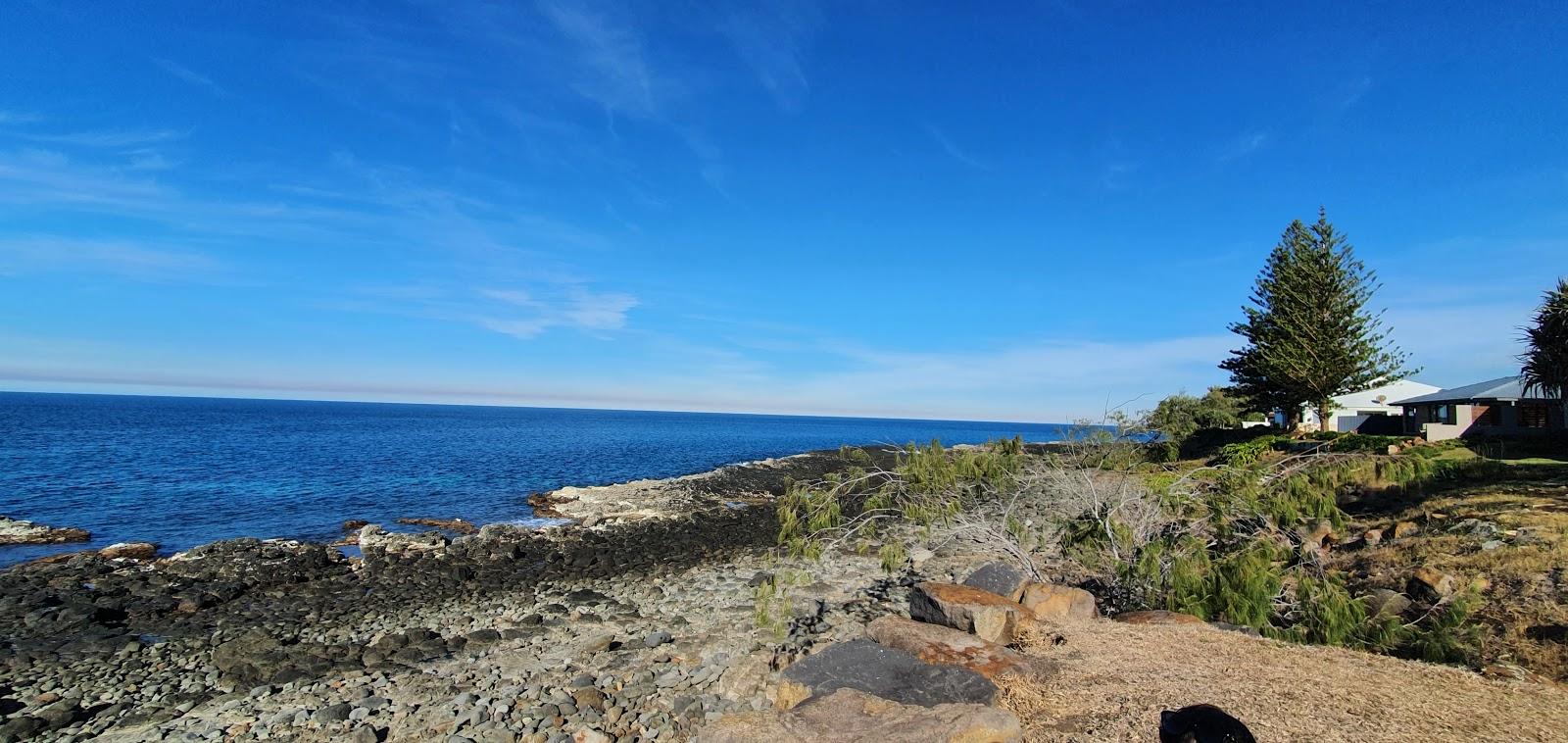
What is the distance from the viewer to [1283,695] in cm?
624

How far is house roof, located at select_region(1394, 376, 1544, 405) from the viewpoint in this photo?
29513mm

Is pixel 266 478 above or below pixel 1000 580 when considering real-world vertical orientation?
below

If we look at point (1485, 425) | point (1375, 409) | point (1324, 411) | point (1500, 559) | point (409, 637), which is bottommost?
point (409, 637)

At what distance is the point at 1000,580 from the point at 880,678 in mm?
4001

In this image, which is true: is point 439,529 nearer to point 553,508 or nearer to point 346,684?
point 553,508

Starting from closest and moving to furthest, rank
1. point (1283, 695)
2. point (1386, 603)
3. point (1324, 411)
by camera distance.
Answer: point (1283, 695) → point (1386, 603) → point (1324, 411)

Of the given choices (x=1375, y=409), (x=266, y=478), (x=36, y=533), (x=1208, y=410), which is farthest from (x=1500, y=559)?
(x=1208, y=410)

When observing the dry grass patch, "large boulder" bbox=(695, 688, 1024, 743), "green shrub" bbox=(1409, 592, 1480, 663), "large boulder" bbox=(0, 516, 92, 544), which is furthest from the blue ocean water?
"large boulder" bbox=(695, 688, 1024, 743)

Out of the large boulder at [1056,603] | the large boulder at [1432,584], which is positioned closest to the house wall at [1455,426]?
the large boulder at [1432,584]

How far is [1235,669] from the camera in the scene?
695 cm

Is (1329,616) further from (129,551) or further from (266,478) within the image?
(266,478)

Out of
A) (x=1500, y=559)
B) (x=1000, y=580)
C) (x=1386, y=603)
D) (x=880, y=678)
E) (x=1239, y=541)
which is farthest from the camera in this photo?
(x=1239, y=541)

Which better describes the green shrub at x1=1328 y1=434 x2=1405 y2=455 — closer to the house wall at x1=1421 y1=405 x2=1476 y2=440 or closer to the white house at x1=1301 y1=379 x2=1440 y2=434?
the house wall at x1=1421 y1=405 x2=1476 y2=440

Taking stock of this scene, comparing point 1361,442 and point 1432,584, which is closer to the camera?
point 1432,584
